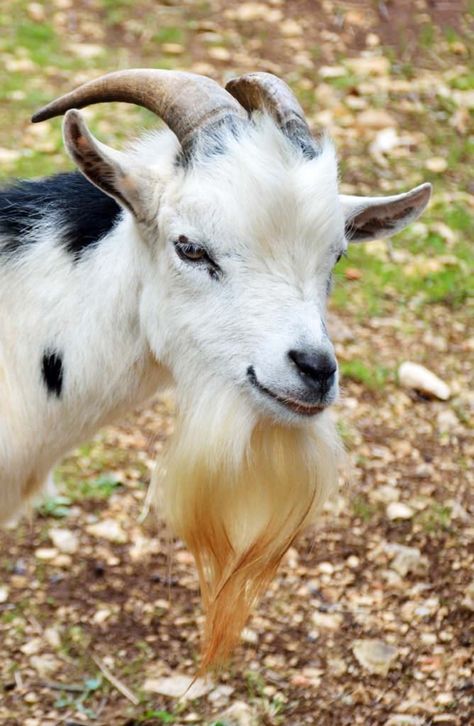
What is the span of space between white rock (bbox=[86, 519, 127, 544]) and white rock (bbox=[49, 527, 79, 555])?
0.08 meters

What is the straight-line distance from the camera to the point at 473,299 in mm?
6570

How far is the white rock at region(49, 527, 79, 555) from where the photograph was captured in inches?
190

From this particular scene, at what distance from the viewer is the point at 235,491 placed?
3.41 meters

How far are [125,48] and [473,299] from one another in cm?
348

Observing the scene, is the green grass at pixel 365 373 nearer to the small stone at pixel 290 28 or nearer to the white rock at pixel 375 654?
the white rock at pixel 375 654

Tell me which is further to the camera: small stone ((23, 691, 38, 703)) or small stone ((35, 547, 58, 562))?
small stone ((35, 547, 58, 562))

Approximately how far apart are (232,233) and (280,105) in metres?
0.53

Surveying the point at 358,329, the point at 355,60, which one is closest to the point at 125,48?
the point at 355,60

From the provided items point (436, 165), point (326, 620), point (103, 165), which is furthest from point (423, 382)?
point (103, 165)

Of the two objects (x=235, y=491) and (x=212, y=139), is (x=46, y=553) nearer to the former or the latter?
(x=235, y=491)

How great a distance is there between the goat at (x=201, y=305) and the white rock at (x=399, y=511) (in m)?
1.51

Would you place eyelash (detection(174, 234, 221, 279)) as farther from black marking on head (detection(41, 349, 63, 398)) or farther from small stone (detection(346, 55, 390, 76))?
small stone (detection(346, 55, 390, 76))

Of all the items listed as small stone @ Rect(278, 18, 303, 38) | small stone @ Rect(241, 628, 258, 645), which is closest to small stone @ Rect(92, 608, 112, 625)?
small stone @ Rect(241, 628, 258, 645)

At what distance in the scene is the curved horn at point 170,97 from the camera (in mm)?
3258
